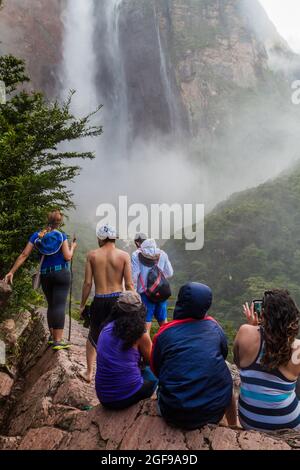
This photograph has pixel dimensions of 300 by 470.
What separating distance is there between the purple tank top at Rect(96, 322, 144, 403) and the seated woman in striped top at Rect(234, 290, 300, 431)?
0.78 metres

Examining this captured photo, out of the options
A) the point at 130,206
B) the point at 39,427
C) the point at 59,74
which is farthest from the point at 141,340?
the point at 130,206

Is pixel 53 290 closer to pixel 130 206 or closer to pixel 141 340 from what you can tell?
pixel 141 340

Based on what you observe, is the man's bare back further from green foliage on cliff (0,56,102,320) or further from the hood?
green foliage on cliff (0,56,102,320)

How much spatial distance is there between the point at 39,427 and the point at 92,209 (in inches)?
1636

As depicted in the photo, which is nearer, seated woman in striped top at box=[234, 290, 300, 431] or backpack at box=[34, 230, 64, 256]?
seated woman in striped top at box=[234, 290, 300, 431]

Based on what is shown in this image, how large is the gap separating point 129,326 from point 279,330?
103cm

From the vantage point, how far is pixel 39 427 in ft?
9.45

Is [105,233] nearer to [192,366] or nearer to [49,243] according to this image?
[49,243]

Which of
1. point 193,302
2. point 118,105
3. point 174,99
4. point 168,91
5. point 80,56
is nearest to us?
point 193,302

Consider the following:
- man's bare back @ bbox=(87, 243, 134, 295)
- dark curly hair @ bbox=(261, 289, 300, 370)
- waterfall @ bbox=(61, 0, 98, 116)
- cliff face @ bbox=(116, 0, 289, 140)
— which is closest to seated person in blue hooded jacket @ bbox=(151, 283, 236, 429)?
dark curly hair @ bbox=(261, 289, 300, 370)

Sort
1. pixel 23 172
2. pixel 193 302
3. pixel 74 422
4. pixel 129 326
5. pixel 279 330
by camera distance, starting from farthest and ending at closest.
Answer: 1. pixel 23 172
2. pixel 74 422
3. pixel 129 326
4. pixel 193 302
5. pixel 279 330

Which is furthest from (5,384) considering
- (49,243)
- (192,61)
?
(192,61)

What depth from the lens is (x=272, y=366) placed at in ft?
7.45

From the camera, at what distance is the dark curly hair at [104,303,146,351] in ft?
8.27
